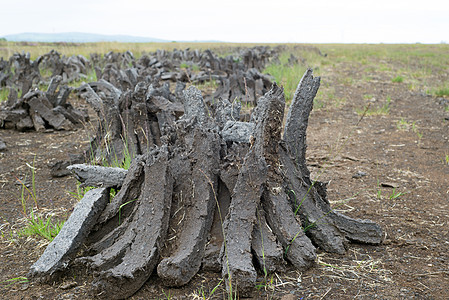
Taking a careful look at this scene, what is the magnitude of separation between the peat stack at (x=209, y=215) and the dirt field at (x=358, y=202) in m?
0.12

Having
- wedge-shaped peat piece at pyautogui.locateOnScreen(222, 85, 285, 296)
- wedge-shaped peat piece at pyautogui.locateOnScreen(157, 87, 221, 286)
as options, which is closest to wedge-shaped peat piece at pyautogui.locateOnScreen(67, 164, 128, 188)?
wedge-shaped peat piece at pyautogui.locateOnScreen(157, 87, 221, 286)

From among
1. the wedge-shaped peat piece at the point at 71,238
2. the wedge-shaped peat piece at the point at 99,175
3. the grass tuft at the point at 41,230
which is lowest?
the grass tuft at the point at 41,230

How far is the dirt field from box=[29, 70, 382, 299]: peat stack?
0.12m

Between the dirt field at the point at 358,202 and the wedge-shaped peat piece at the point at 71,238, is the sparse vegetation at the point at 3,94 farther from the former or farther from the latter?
the wedge-shaped peat piece at the point at 71,238

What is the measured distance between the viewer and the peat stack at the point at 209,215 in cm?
245

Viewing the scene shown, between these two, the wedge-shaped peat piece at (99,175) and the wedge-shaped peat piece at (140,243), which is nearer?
the wedge-shaped peat piece at (140,243)

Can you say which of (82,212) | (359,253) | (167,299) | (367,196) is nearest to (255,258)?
(167,299)

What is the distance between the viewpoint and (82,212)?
2.77 meters

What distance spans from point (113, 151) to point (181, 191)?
2.05m

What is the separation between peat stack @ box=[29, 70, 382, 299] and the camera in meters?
2.45

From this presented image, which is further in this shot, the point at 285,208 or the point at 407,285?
the point at 285,208

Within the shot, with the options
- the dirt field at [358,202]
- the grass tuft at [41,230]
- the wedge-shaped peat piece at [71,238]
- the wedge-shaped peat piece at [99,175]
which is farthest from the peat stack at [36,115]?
the wedge-shaped peat piece at [71,238]

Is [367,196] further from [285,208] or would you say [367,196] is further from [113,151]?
[113,151]

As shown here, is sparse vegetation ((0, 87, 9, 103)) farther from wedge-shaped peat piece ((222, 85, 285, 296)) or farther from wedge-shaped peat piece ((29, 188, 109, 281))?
wedge-shaped peat piece ((222, 85, 285, 296))
